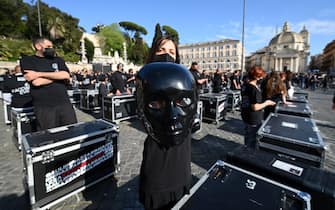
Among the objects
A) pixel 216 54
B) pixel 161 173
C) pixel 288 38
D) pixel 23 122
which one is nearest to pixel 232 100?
Answer: pixel 23 122

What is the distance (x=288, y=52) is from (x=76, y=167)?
345 feet

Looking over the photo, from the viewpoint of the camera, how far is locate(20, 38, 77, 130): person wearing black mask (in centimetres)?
264

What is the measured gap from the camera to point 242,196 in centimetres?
132

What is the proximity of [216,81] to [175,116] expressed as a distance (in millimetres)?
8809

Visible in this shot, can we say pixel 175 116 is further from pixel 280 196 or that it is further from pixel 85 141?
pixel 85 141

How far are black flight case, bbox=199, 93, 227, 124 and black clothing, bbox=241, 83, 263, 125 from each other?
2910mm

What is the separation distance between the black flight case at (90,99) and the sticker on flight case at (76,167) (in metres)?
6.54

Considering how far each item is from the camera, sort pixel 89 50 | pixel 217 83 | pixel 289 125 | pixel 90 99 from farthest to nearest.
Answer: pixel 89 50 → pixel 217 83 → pixel 90 99 → pixel 289 125

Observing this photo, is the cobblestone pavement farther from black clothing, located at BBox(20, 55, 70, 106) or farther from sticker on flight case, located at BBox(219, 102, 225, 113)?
black clothing, located at BBox(20, 55, 70, 106)

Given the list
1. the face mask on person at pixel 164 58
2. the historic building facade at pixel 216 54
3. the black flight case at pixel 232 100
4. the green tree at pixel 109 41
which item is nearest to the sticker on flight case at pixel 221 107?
the black flight case at pixel 232 100

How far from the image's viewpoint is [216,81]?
9297 mm

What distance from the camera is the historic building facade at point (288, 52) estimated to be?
3324 inches

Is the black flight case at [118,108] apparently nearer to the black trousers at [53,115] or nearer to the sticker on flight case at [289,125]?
the black trousers at [53,115]

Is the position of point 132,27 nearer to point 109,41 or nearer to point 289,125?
point 109,41
